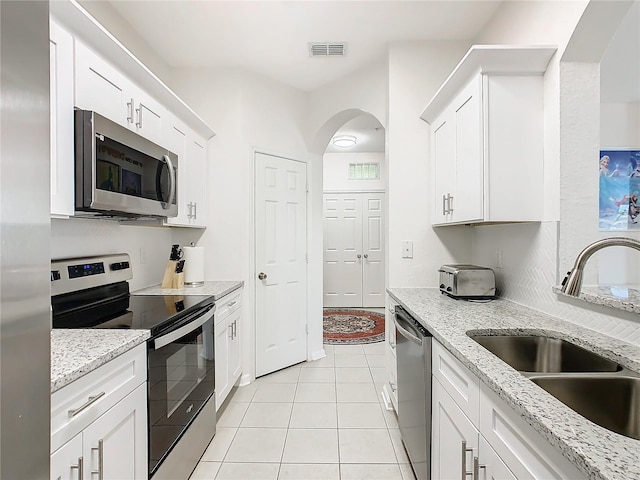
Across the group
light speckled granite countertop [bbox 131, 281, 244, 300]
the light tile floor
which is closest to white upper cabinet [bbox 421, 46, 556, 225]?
the light tile floor

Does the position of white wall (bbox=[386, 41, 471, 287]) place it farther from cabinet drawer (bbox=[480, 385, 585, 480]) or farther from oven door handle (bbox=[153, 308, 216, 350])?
cabinet drawer (bbox=[480, 385, 585, 480])

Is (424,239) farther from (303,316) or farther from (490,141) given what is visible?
(303,316)

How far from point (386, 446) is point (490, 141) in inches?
75.0

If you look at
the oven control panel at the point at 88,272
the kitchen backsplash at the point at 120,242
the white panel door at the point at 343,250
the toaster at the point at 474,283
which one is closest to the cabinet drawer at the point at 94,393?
the oven control panel at the point at 88,272

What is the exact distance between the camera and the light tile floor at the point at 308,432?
1978 mm

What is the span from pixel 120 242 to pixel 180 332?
→ 3.18 feet

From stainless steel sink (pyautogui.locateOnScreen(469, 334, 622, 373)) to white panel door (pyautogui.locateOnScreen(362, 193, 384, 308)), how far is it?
15.7 feet

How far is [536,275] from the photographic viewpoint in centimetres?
190

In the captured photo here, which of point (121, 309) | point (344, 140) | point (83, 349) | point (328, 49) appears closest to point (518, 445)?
point (83, 349)

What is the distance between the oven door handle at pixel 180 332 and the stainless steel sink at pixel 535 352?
1.35m

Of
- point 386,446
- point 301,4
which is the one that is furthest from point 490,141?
point 386,446

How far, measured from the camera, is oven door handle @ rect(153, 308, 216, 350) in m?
1.54

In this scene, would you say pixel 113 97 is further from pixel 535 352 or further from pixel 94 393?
pixel 535 352

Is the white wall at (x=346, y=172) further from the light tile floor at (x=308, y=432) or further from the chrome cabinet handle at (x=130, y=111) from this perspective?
the chrome cabinet handle at (x=130, y=111)
